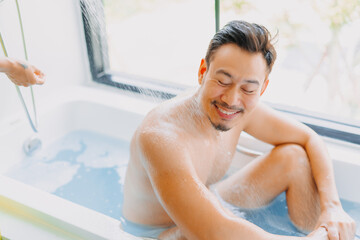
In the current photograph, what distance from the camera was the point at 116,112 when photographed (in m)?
1.84

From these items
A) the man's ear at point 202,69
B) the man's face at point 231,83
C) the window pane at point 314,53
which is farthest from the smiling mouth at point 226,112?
the window pane at point 314,53

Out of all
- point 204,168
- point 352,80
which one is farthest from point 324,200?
point 352,80

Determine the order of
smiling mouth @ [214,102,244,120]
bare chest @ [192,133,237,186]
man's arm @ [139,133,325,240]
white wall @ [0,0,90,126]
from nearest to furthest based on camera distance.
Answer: man's arm @ [139,133,325,240], smiling mouth @ [214,102,244,120], bare chest @ [192,133,237,186], white wall @ [0,0,90,126]

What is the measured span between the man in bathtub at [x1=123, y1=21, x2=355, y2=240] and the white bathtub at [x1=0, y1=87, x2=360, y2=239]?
0.16 meters

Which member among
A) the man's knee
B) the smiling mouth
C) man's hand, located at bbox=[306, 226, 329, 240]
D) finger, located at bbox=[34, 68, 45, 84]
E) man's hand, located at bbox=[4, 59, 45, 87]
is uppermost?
man's hand, located at bbox=[4, 59, 45, 87]

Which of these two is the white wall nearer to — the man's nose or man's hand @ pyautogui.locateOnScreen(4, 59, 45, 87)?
man's hand @ pyautogui.locateOnScreen(4, 59, 45, 87)

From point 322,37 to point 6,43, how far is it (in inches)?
60.8

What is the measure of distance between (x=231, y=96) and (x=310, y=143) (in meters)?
0.46

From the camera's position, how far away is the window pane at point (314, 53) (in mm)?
1773

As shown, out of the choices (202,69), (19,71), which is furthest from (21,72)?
(202,69)

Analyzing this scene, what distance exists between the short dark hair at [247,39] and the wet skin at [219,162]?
18mm

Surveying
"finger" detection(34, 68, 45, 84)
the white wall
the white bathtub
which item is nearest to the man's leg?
the white bathtub

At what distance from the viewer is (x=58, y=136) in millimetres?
1904

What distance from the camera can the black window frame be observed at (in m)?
A: 1.60
